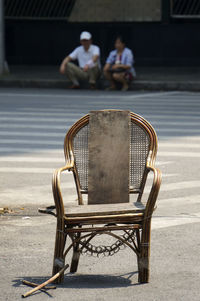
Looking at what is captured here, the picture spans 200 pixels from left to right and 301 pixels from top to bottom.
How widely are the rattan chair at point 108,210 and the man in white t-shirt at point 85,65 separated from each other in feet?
44.5

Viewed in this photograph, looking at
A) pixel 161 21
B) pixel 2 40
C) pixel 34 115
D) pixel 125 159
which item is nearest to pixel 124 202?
pixel 125 159

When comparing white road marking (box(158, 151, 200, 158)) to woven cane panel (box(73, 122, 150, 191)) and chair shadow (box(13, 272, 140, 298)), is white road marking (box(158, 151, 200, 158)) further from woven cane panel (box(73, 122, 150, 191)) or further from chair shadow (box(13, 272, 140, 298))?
chair shadow (box(13, 272, 140, 298))

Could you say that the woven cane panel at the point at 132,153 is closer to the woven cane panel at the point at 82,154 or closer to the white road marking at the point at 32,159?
the woven cane panel at the point at 82,154

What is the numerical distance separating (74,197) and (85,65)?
38.8ft

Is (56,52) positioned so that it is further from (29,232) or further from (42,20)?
(29,232)

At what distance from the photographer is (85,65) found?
19.1 meters

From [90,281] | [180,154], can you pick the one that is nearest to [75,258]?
[90,281]

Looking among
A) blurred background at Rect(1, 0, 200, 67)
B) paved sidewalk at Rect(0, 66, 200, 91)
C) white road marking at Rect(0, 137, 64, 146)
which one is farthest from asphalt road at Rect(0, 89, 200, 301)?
blurred background at Rect(1, 0, 200, 67)

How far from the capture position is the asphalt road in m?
4.88

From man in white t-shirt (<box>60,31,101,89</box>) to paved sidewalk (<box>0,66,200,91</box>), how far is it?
1.56 ft

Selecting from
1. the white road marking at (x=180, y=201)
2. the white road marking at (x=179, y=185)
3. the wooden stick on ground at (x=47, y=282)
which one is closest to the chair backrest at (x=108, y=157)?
the wooden stick on ground at (x=47, y=282)

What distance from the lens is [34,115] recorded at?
13.9m

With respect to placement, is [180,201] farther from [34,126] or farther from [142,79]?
[142,79]

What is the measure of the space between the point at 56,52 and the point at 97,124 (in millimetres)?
18210
